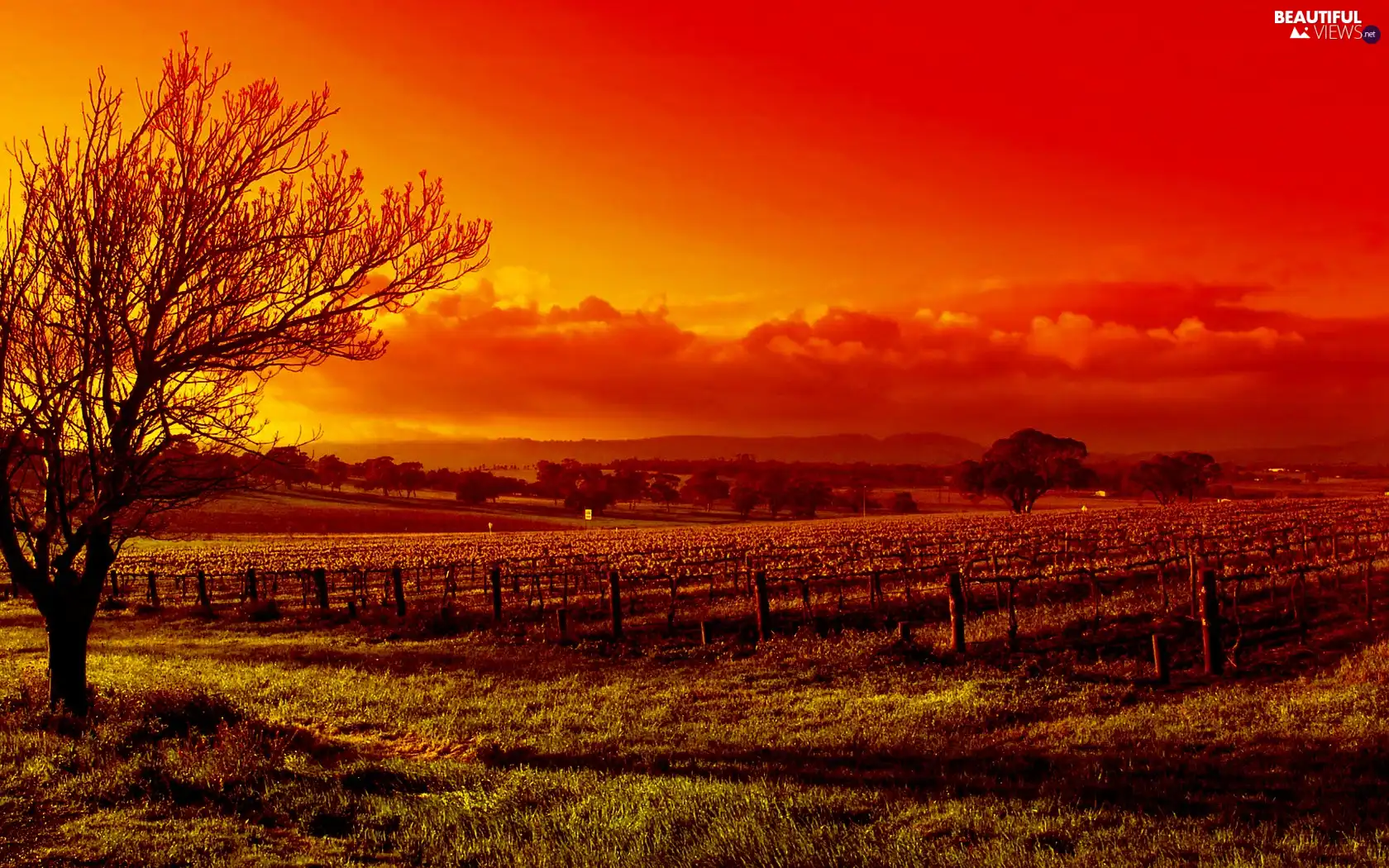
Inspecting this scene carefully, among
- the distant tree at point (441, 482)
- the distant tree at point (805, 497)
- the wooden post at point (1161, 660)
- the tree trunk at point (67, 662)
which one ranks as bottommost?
the distant tree at point (805, 497)

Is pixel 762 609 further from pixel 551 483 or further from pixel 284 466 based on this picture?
pixel 551 483

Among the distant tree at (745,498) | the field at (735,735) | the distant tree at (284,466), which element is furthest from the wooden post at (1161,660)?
the distant tree at (745,498)

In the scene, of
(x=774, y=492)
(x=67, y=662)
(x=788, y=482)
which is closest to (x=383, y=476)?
(x=774, y=492)

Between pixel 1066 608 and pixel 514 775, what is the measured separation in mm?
17109

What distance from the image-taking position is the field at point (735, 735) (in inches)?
313

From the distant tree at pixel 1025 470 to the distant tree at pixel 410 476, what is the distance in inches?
3901

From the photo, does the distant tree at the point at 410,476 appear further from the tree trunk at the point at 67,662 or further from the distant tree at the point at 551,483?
the tree trunk at the point at 67,662

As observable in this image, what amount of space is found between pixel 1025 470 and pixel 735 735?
11379 cm

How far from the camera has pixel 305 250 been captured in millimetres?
12109

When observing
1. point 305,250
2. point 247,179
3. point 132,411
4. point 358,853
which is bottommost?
point 358,853

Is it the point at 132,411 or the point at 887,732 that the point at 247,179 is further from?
the point at 887,732

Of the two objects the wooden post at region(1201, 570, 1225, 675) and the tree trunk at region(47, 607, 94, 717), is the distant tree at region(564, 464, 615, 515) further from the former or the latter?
the tree trunk at region(47, 607, 94, 717)

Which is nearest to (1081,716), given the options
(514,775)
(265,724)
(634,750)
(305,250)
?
(634,750)

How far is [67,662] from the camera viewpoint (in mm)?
12891
